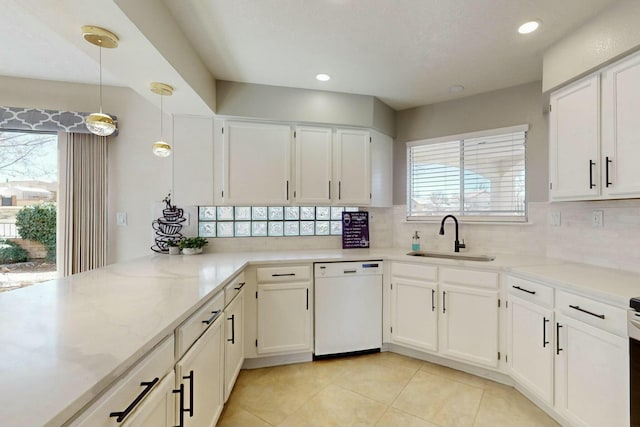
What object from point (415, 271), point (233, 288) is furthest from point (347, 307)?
point (233, 288)

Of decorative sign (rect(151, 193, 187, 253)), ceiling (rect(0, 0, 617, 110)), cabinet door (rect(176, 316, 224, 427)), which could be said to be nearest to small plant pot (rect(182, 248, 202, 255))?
decorative sign (rect(151, 193, 187, 253))

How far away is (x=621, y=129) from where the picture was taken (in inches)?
67.1

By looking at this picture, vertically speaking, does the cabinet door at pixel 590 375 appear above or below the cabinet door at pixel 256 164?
below

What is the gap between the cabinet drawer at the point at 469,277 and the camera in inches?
90.4

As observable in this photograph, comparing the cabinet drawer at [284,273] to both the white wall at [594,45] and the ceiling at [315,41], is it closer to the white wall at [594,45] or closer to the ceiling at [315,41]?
the ceiling at [315,41]

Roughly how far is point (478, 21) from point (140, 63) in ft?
7.00

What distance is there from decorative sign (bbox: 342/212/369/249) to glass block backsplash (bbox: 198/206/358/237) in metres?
0.12

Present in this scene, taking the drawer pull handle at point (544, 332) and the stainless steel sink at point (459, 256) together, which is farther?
the stainless steel sink at point (459, 256)

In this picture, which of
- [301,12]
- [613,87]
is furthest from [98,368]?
[613,87]

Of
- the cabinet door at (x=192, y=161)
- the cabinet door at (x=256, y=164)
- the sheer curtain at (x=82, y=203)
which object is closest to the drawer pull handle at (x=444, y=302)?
the cabinet door at (x=256, y=164)

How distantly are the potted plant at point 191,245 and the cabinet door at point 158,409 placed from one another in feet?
5.81

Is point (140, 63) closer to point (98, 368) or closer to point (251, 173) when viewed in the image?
point (251, 173)

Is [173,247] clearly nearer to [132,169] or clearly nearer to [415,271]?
[132,169]

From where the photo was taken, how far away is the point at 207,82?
2479 millimetres
